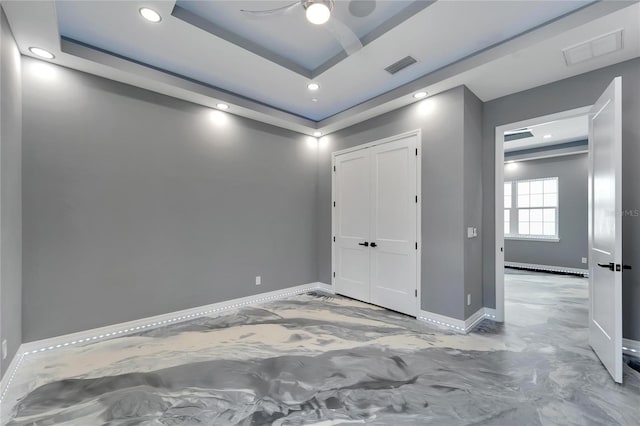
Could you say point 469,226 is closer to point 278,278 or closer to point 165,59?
point 278,278

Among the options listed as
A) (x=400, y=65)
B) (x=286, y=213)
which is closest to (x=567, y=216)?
(x=400, y=65)

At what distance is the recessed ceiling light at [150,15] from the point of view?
2.24m

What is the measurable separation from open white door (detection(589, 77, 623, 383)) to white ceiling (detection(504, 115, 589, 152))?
2.71m

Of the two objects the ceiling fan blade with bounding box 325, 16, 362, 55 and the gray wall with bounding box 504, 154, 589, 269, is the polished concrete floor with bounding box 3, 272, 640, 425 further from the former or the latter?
the gray wall with bounding box 504, 154, 589, 269

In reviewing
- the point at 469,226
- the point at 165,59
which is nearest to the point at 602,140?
the point at 469,226

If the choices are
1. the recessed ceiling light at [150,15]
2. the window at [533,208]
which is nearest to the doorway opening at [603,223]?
the recessed ceiling light at [150,15]

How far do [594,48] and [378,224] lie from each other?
2.81 m

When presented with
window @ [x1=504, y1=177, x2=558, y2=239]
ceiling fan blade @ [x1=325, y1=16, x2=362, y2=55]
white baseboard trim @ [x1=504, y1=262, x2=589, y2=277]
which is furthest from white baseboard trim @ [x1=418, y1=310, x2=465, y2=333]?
window @ [x1=504, y1=177, x2=558, y2=239]

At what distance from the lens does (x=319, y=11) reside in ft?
5.91

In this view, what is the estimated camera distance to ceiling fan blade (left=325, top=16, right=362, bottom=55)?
83.2 inches

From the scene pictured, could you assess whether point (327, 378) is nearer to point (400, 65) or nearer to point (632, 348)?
point (632, 348)

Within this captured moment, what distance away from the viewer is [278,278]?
4.46 metres

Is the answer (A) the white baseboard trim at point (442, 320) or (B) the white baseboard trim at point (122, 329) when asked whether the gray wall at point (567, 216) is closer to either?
(A) the white baseboard trim at point (442, 320)

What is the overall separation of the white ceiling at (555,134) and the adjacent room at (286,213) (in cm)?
227
